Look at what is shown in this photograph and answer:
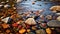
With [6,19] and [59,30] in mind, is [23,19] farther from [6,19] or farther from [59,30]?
[59,30]

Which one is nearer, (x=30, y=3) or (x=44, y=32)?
(x=44, y=32)

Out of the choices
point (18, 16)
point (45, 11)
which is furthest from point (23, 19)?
point (45, 11)

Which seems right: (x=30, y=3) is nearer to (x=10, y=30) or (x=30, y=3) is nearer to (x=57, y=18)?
(x=57, y=18)

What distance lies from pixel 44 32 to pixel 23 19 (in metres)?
0.34

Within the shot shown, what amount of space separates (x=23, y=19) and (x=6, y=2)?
0.63 meters

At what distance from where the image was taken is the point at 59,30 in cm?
114

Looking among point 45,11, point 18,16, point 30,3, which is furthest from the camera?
point 30,3

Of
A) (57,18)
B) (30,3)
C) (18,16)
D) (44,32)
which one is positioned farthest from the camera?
(30,3)

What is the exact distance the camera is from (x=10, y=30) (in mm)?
1199

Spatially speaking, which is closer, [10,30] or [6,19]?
[10,30]

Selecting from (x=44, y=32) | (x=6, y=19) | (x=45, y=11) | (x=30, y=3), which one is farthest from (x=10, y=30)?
(x=30, y=3)

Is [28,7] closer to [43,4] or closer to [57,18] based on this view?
[43,4]

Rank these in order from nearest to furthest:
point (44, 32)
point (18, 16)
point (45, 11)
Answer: point (44, 32) → point (18, 16) → point (45, 11)

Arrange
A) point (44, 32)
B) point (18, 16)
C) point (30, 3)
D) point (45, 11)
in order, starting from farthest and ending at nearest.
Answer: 1. point (30, 3)
2. point (45, 11)
3. point (18, 16)
4. point (44, 32)
